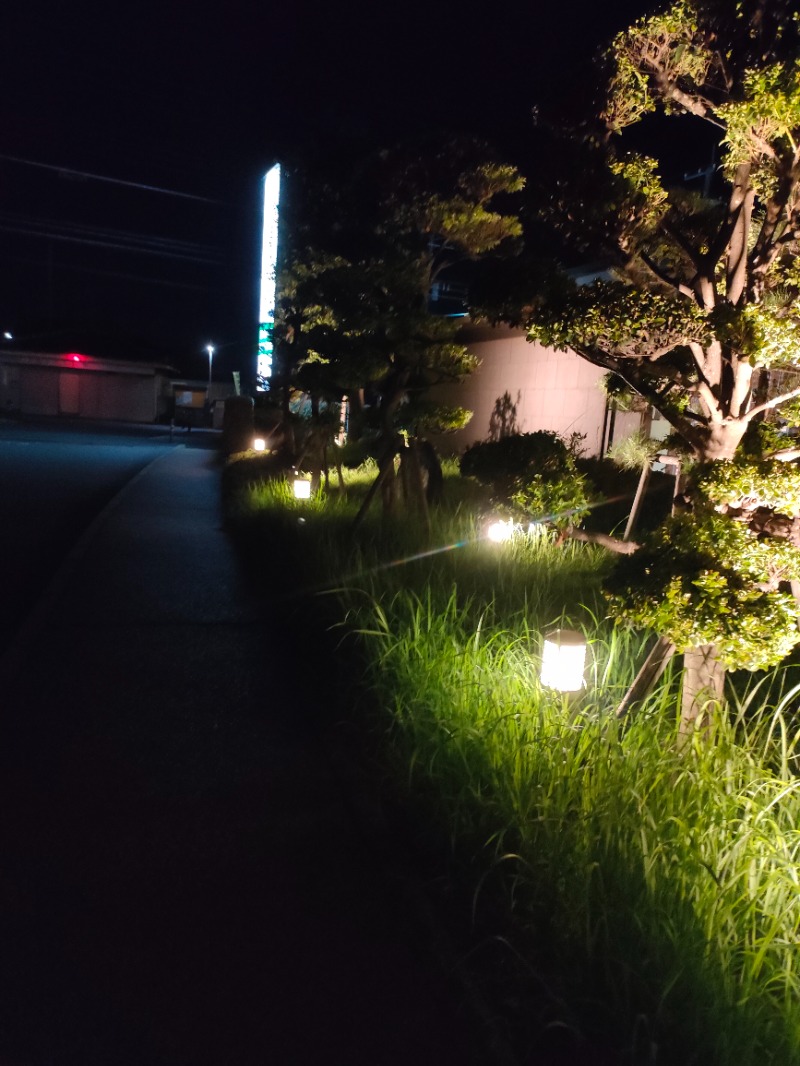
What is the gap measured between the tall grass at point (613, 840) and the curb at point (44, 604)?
272cm

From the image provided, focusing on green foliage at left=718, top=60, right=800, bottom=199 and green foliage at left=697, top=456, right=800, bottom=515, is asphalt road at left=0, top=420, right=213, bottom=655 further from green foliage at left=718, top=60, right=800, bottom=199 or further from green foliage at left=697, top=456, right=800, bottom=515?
green foliage at left=718, top=60, right=800, bottom=199

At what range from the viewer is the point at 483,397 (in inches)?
628

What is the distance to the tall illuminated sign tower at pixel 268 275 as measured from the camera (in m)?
19.0

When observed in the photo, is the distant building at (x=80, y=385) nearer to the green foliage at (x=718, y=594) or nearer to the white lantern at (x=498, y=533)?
the white lantern at (x=498, y=533)

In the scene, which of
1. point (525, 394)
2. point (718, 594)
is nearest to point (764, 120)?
point (718, 594)

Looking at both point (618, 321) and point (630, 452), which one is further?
point (630, 452)

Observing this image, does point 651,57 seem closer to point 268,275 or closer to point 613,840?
point 613,840

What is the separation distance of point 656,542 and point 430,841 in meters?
1.66

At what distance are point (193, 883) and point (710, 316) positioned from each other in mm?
3283

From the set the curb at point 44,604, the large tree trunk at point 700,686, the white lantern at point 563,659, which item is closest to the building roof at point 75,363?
the curb at point 44,604

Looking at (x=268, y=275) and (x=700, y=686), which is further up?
(x=268, y=275)

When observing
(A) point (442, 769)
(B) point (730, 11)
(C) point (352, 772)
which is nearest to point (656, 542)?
(A) point (442, 769)

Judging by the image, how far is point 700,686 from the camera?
4.23m

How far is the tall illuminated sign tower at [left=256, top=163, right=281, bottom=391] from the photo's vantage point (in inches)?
749
